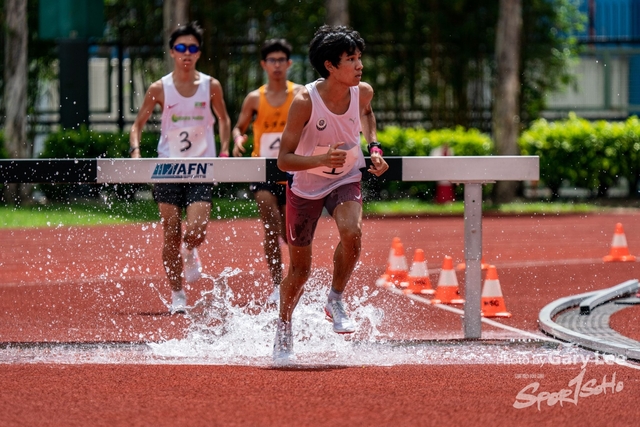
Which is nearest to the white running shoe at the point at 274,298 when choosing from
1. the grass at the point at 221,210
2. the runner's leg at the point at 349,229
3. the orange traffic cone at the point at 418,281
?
the orange traffic cone at the point at 418,281

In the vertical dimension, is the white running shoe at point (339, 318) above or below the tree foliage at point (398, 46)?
below

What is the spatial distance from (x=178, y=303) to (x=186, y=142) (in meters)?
1.26

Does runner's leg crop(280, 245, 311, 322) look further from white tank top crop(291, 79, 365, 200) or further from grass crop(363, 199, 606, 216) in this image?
grass crop(363, 199, 606, 216)

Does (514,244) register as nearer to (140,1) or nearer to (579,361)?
(579,361)

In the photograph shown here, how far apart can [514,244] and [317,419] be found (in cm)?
1075

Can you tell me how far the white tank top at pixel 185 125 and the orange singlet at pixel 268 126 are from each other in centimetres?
50

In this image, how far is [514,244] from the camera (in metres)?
16.2

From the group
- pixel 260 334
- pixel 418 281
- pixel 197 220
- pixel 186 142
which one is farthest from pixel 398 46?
pixel 260 334

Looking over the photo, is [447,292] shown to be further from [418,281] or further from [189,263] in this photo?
[189,263]

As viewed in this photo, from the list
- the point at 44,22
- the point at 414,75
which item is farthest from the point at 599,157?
the point at 44,22

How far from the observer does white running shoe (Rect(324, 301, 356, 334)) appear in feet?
25.3

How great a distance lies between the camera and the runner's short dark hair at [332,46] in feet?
24.0

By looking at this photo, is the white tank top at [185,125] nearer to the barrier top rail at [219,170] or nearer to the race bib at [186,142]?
the race bib at [186,142]

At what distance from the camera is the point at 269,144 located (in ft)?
A: 34.5
